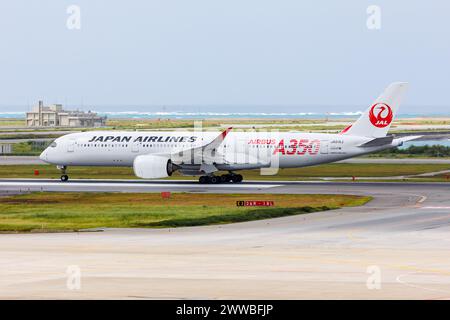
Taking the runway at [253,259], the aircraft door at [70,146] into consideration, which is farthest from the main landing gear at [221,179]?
the runway at [253,259]

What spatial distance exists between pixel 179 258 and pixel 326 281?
24.1ft

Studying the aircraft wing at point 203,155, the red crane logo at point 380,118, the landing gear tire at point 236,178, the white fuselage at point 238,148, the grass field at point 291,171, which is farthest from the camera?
the grass field at point 291,171

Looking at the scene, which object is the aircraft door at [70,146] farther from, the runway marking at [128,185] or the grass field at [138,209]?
the grass field at [138,209]

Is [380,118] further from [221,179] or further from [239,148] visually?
[221,179]

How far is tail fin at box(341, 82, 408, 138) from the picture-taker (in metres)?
80.4

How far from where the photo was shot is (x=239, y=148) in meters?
80.6

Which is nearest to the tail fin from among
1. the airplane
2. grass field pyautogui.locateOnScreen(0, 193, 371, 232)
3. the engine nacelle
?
the airplane

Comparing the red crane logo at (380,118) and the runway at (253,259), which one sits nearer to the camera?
the runway at (253,259)

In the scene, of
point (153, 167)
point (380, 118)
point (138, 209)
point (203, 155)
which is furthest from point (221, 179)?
point (138, 209)

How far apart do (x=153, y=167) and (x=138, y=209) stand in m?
21.7

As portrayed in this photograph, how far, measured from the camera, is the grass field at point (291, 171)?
290 feet

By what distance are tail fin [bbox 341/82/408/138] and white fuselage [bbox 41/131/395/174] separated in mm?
946
